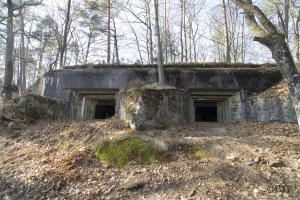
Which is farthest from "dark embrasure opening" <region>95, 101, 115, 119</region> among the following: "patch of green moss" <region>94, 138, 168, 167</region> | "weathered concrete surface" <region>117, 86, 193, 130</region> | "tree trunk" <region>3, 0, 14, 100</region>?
"patch of green moss" <region>94, 138, 168, 167</region>

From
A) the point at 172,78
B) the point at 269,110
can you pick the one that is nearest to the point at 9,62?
the point at 172,78

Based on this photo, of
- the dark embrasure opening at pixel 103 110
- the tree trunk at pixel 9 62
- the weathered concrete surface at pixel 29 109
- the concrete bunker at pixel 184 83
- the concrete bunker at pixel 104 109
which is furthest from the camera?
the dark embrasure opening at pixel 103 110

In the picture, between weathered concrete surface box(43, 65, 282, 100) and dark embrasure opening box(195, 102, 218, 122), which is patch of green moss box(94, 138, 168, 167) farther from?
dark embrasure opening box(195, 102, 218, 122)

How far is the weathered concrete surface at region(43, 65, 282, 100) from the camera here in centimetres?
1088

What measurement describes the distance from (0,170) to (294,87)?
6032mm

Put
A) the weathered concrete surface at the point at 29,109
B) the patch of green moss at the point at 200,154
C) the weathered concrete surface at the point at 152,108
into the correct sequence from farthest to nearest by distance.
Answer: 1. the weathered concrete surface at the point at 29,109
2. the weathered concrete surface at the point at 152,108
3. the patch of green moss at the point at 200,154

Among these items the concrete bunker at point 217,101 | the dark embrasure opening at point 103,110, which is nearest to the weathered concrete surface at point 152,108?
the concrete bunker at point 217,101

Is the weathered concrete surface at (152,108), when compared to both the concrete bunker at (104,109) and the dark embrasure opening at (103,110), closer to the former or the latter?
the concrete bunker at (104,109)

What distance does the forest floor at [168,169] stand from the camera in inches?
185

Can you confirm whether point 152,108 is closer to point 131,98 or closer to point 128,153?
point 131,98

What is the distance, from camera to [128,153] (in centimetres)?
600

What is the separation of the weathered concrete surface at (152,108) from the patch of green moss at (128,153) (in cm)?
97

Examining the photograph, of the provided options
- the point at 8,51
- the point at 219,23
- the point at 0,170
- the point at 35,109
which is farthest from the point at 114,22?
the point at 0,170

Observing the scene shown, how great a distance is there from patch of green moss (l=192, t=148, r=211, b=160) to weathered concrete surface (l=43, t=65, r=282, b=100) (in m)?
5.29
